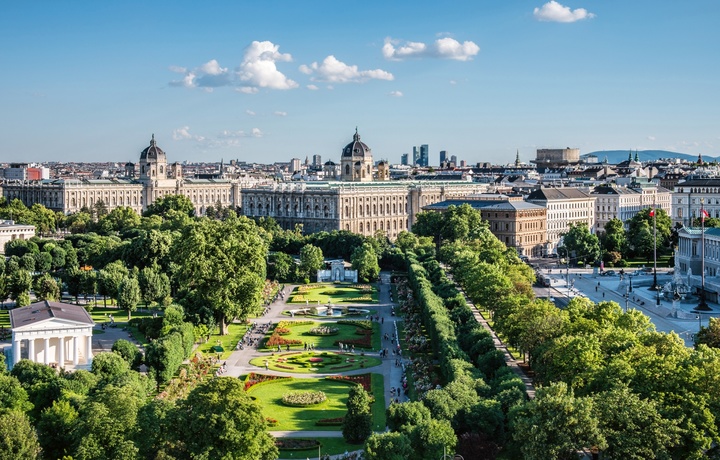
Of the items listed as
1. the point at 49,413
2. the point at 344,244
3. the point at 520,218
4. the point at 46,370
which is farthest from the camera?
the point at 520,218

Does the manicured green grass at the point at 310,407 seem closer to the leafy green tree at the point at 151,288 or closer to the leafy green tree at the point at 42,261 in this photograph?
the leafy green tree at the point at 151,288

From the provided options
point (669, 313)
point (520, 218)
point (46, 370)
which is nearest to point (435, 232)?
point (520, 218)

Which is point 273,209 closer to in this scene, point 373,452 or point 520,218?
point 520,218

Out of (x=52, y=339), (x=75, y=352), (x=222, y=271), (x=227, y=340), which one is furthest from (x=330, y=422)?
(x=222, y=271)

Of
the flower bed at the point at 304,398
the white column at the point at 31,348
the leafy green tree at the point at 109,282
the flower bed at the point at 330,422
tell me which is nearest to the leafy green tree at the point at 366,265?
the leafy green tree at the point at 109,282

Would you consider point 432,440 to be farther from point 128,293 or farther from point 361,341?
point 128,293

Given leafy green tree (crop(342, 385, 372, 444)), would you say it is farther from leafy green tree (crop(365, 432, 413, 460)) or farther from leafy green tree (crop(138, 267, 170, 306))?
leafy green tree (crop(138, 267, 170, 306))

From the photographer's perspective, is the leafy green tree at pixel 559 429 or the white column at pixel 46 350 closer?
the leafy green tree at pixel 559 429
